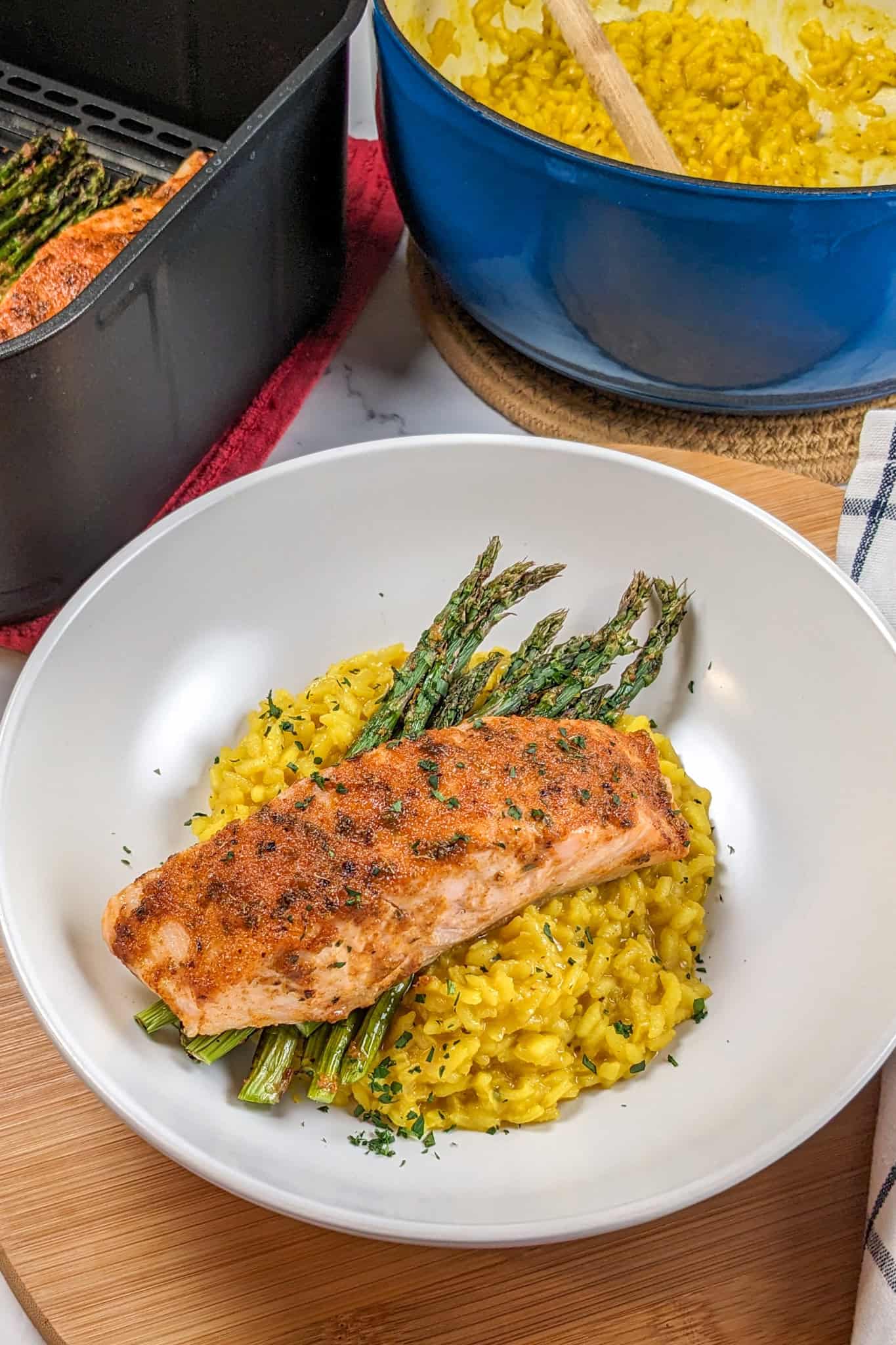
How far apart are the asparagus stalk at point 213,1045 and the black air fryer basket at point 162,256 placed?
4.13 feet

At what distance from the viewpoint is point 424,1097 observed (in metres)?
2.42

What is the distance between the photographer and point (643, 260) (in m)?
3.06

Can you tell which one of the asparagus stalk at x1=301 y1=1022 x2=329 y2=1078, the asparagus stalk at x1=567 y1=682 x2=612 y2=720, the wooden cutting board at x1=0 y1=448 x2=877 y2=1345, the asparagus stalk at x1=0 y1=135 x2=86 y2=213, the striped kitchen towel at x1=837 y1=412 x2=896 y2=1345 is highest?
the asparagus stalk at x1=0 y1=135 x2=86 y2=213

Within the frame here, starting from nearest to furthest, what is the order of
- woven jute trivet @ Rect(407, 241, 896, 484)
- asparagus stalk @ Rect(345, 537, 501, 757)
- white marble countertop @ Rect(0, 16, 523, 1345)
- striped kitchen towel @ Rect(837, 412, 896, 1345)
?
asparagus stalk @ Rect(345, 537, 501, 757)
striped kitchen towel @ Rect(837, 412, 896, 1345)
woven jute trivet @ Rect(407, 241, 896, 484)
white marble countertop @ Rect(0, 16, 523, 1345)

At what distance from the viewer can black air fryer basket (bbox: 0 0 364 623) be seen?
9.45 ft

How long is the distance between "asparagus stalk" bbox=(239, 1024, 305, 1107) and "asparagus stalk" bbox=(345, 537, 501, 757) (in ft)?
1.88

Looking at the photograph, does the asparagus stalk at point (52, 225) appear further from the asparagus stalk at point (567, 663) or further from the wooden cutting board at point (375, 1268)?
the wooden cutting board at point (375, 1268)

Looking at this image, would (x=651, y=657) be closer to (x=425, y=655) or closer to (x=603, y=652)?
(x=603, y=652)

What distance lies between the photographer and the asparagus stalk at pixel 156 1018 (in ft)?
7.98

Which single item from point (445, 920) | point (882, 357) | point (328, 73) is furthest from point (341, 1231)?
point (328, 73)

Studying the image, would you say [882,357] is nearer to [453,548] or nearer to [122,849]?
[453,548]

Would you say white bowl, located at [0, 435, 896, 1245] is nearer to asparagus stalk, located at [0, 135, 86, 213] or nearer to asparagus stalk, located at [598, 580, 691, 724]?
asparagus stalk, located at [598, 580, 691, 724]

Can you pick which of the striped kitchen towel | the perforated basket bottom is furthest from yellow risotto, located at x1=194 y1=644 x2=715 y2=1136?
the perforated basket bottom

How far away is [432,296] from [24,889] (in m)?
2.35
